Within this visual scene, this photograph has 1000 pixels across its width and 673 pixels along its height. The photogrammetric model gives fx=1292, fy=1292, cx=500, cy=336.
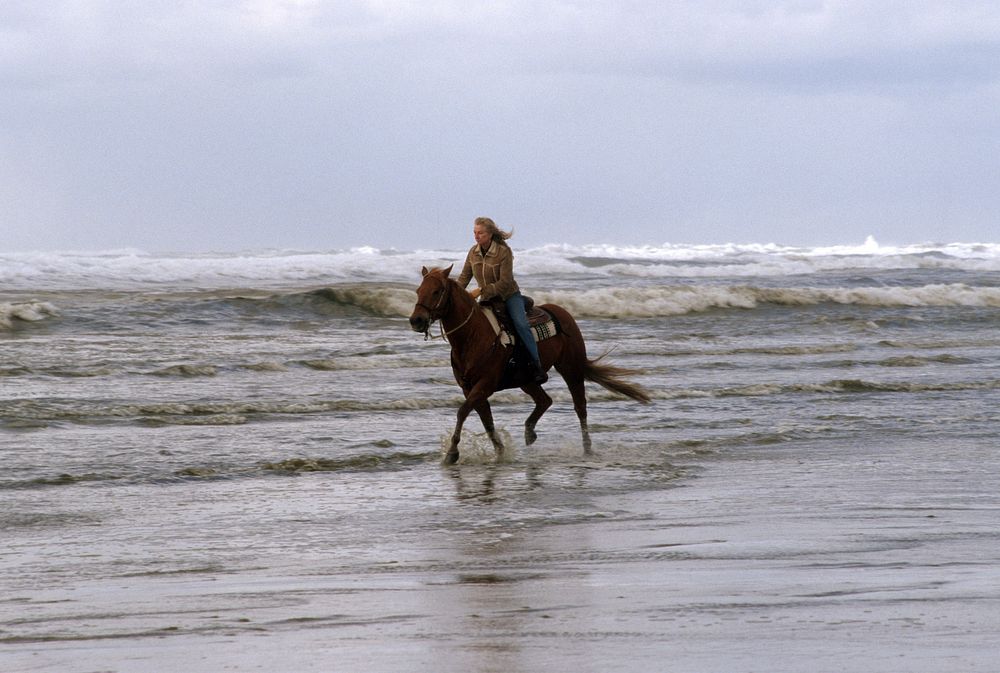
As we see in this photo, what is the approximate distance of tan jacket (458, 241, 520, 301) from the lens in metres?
10.8

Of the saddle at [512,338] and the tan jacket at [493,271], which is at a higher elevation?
the tan jacket at [493,271]

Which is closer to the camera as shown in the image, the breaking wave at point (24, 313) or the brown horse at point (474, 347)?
the brown horse at point (474, 347)

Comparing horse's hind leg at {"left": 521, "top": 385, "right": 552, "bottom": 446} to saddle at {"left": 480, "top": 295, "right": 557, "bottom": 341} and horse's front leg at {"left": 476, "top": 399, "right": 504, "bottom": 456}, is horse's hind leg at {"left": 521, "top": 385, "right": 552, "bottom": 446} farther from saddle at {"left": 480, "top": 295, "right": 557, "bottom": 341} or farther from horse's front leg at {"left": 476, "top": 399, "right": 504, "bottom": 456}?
horse's front leg at {"left": 476, "top": 399, "right": 504, "bottom": 456}

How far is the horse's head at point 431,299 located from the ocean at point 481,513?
118 centimetres

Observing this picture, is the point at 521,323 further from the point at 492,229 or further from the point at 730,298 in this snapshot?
the point at 730,298

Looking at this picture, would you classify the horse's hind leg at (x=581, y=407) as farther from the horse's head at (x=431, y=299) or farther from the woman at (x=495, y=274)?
the horse's head at (x=431, y=299)

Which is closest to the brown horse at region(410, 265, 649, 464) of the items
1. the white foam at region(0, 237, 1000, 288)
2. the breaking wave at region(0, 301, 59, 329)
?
the breaking wave at region(0, 301, 59, 329)

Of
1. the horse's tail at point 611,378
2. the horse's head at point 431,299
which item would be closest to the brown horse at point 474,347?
the horse's head at point 431,299

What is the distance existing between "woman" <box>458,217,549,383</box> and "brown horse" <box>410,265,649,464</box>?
210 mm

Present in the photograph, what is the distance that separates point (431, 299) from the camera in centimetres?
1009

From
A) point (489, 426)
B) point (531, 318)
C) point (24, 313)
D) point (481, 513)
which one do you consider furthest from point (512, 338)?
point (24, 313)

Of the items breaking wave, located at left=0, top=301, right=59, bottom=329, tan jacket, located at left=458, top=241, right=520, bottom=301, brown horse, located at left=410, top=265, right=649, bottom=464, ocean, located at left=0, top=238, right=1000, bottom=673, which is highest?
tan jacket, located at left=458, top=241, right=520, bottom=301

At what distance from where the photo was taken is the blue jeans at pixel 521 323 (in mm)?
10969

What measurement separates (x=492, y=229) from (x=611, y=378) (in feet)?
8.15
